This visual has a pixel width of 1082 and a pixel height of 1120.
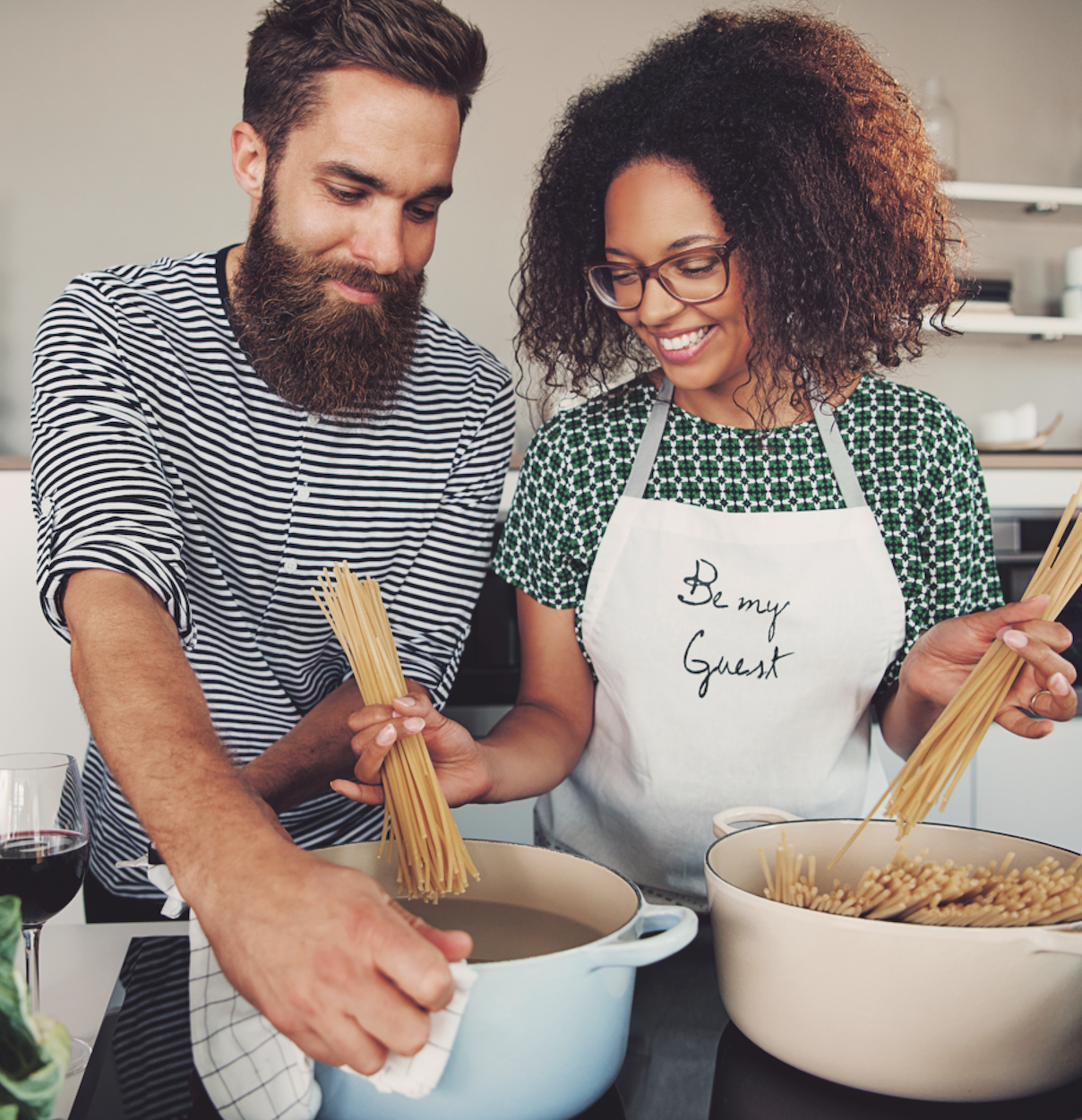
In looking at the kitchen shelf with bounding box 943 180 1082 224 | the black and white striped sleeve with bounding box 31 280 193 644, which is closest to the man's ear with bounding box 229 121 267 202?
the black and white striped sleeve with bounding box 31 280 193 644

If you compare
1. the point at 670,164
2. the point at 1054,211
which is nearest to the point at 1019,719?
the point at 670,164

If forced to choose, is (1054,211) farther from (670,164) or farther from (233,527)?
(233,527)

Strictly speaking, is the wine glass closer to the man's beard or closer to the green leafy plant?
the green leafy plant

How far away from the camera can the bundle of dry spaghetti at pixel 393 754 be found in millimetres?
743

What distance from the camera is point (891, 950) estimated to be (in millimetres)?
528

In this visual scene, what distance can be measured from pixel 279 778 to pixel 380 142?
681mm

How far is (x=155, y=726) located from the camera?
0.66 m

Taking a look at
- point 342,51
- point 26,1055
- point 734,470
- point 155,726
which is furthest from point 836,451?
point 26,1055

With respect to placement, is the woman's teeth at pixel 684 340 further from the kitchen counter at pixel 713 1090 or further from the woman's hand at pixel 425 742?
the kitchen counter at pixel 713 1090

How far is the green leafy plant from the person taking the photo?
37 cm

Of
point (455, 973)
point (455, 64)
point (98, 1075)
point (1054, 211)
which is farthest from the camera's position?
point (1054, 211)

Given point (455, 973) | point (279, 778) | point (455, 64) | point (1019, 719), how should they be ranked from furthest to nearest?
point (455, 64) → point (279, 778) → point (1019, 719) → point (455, 973)

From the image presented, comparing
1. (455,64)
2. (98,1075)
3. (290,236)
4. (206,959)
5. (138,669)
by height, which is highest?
(455,64)

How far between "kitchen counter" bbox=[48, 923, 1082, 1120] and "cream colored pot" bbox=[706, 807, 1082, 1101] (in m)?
0.02
